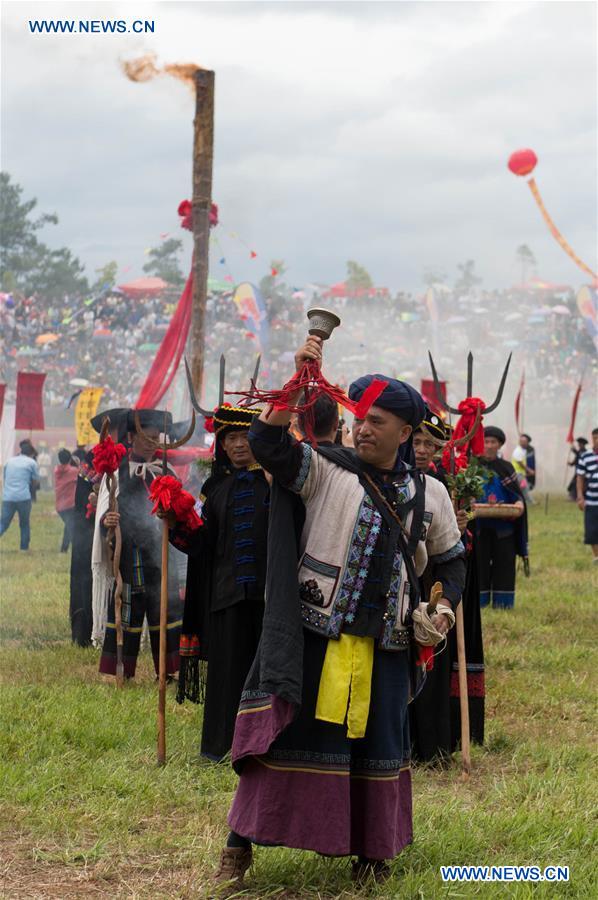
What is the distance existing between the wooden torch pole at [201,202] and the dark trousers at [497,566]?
3.55 m

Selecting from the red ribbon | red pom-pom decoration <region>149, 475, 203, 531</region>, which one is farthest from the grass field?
the red ribbon

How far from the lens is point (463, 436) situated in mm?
6648

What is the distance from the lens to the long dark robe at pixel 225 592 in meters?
6.23

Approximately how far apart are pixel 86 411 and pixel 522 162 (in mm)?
12066

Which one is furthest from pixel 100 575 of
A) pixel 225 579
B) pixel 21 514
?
pixel 21 514

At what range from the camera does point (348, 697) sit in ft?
13.4

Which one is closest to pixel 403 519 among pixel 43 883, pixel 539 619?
pixel 43 883

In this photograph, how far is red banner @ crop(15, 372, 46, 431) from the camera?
18.6m

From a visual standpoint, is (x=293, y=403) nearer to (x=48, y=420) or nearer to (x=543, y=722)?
→ (x=543, y=722)

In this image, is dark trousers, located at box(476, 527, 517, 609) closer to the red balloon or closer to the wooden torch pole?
the wooden torch pole

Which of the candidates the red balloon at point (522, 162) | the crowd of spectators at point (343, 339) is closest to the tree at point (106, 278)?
the crowd of spectators at point (343, 339)

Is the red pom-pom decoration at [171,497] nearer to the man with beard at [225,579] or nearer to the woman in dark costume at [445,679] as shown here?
the man with beard at [225,579]

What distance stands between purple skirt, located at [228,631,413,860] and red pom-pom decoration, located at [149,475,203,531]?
185 centimetres

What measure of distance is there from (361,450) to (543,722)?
369cm
